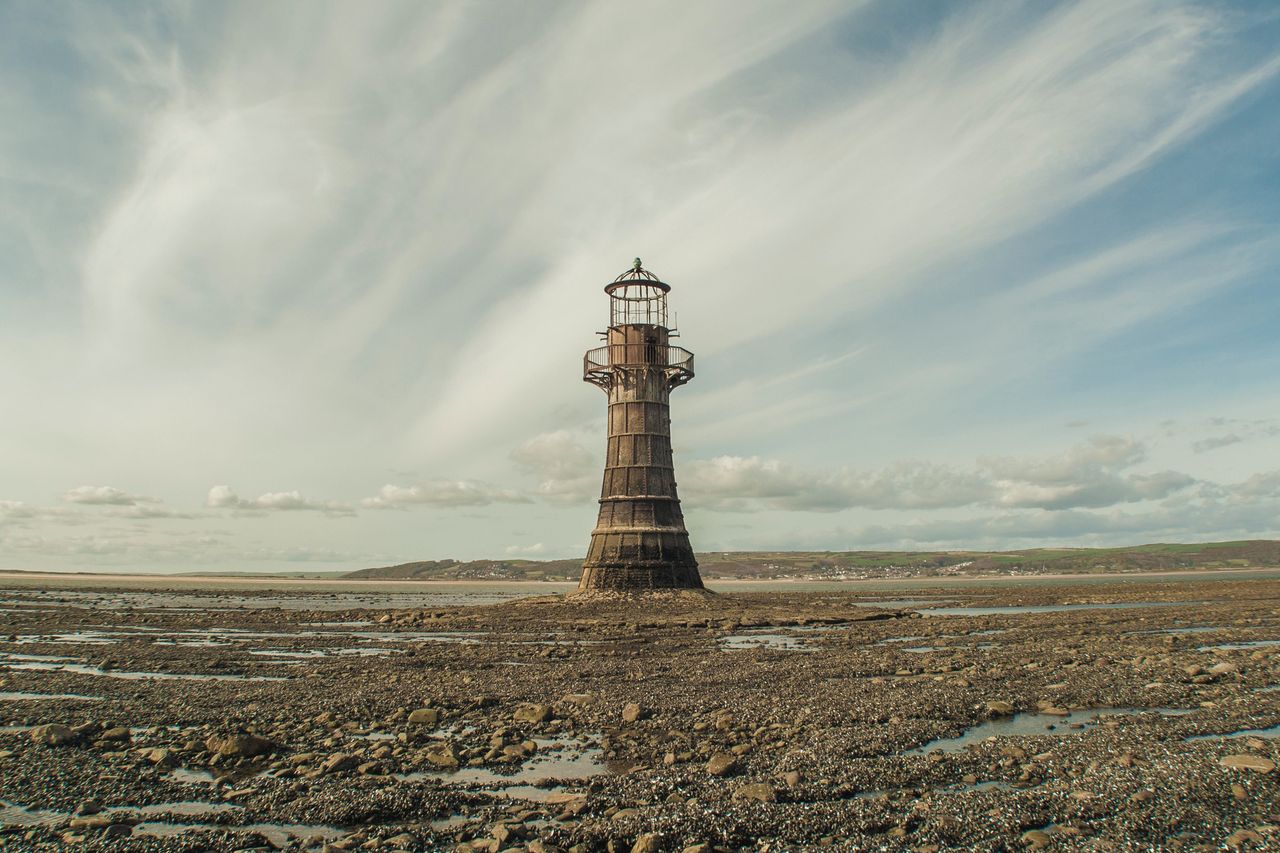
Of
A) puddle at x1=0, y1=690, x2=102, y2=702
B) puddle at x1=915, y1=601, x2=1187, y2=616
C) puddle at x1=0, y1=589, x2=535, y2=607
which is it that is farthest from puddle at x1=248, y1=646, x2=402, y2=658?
puddle at x1=915, y1=601, x2=1187, y2=616

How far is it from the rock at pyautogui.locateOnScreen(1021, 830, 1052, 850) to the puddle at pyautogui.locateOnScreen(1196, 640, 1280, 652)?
721 inches

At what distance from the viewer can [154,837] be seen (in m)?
8.71

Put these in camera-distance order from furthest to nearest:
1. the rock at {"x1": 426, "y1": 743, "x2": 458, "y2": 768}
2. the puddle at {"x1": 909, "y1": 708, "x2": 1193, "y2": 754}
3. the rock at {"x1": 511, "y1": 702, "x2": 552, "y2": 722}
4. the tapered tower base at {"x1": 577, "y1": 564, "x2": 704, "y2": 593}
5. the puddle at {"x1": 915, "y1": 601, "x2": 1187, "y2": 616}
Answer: the tapered tower base at {"x1": 577, "y1": 564, "x2": 704, "y2": 593}
the puddle at {"x1": 915, "y1": 601, "x2": 1187, "y2": 616}
the rock at {"x1": 511, "y1": 702, "x2": 552, "y2": 722}
the puddle at {"x1": 909, "y1": 708, "x2": 1193, "y2": 754}
the rock at {"x1": 426, "y1": 743, "x2": 458, "y2": 768}

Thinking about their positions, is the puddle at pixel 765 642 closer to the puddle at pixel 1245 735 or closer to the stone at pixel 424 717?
the stone at pixel 424 717

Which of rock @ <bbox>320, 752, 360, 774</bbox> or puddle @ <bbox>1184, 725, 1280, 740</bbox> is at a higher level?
rock @ <bbox>320, 752, 360, 774</bbox>

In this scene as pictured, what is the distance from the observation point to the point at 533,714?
1462 cm

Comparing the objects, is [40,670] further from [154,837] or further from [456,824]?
[456,824]

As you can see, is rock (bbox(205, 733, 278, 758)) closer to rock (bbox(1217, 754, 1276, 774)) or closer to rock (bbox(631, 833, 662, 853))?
rock (bbox(631, 833, 662, 853))

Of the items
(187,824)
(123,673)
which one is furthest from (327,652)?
(187,824)

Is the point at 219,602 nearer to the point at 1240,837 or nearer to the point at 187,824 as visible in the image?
the point at 187,824

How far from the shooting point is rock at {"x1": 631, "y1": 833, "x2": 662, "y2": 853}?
27.4 ft

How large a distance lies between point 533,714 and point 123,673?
12.1 meters

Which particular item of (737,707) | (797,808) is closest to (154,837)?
(797,808)

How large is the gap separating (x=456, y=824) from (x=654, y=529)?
1358 inches
